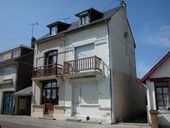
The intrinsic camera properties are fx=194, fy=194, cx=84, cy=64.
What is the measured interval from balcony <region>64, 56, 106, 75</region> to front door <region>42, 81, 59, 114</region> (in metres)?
2.25

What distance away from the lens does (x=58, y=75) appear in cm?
1531

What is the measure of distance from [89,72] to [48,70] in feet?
14.9

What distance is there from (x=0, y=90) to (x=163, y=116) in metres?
18.7

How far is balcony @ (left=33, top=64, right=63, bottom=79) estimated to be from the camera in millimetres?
15523

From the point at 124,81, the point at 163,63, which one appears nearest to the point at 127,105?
the point at 124,81

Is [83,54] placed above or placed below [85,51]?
below

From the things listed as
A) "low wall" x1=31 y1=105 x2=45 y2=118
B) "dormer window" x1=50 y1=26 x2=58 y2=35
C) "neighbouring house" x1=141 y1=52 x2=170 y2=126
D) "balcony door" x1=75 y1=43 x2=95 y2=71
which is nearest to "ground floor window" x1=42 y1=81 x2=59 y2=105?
"low wall" x1=31 y1=105 x2=45 y2=118

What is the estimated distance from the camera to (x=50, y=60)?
57.9 feet

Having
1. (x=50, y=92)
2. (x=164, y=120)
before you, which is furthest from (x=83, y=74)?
(x=164, y=120)

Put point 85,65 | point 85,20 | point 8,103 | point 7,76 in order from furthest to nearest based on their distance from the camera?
point 7,76
point 8,103
point 85,20
point 85,65

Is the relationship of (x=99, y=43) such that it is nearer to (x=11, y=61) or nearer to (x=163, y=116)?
(x=163, y=116)

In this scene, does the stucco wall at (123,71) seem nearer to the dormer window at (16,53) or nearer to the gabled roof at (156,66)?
the gabled roof at (156,66)

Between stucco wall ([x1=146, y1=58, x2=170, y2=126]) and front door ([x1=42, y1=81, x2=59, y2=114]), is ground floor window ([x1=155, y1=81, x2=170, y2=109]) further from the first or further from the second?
front door ([x1=42, y1=81, x2=59, y2=114])

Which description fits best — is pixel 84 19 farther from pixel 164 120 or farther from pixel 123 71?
pixel 164 120
